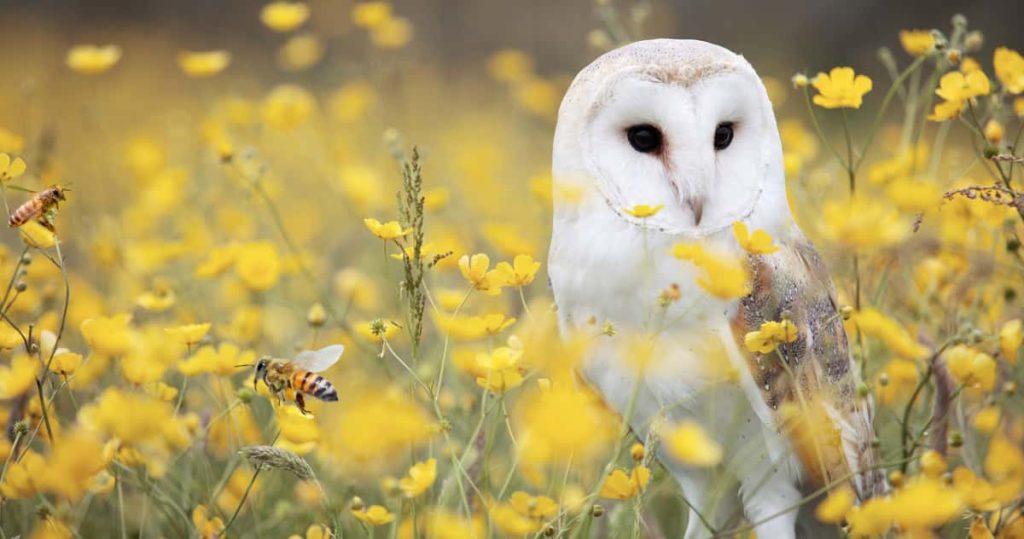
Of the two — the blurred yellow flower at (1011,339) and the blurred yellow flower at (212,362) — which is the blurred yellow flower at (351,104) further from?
the blurred yellow flower at (1011,339)

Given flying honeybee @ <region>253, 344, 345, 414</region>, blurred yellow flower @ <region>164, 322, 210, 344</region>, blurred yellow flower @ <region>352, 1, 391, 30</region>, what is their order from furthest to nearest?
blurred yellow flower @ <region>352, 1, 391, 30</region>
blurred yellow flower @ <region>164, 322, 210, 344</region>
flying honeybee @ <region>253, 344, 345, 414</region>

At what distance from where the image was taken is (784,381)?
4.29 feet

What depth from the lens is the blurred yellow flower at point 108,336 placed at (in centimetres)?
118

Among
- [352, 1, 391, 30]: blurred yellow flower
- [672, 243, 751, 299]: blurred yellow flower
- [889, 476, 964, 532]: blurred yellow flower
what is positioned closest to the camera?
[889, 476, 964, 532]: blurred yellow flower

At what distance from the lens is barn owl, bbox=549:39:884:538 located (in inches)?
49.3

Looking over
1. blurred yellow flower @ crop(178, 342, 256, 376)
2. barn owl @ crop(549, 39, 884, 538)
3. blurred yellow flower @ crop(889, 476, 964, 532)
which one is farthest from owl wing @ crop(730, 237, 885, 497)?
blurred yellow flower @ crop(178, 342, 256, 376)

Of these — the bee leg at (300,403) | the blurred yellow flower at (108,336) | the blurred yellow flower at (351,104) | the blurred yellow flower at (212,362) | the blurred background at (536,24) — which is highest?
the blurred yellow flower at (108,336)

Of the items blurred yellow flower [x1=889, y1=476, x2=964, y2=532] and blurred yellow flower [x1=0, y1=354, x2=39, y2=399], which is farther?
blurred yellow flower [x1=0, y1=354, x2=39, y2=399]

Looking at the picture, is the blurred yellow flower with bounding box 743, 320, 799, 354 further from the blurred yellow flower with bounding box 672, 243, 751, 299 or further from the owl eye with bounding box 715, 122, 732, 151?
the owl eye with bounding box 715, 122, 732, 151

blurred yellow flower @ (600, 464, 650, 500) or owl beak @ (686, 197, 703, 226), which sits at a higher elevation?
owl beak @ (686, 197, 703, 226)

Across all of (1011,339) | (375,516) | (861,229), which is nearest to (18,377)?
(375,516)

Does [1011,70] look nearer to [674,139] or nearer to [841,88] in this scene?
[841,88]

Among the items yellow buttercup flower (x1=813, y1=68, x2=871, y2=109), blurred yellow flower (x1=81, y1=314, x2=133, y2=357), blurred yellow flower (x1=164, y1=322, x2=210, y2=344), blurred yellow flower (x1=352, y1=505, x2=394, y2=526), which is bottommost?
blurred yellow flower (x1=352, y1=505, x2=394, y2=526)

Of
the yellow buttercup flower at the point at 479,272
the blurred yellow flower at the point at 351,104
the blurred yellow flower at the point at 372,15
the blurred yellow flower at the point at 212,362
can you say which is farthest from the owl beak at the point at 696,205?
the blurred yellow flower at the point at 351,104
